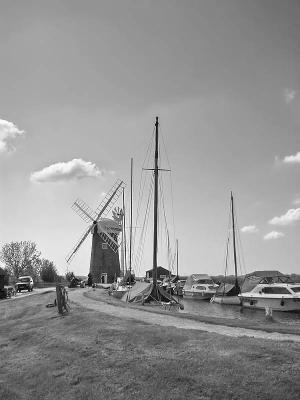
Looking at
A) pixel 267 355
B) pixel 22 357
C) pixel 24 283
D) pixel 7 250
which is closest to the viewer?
pixel 267 355

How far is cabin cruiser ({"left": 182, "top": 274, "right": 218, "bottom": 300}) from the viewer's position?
62.1m

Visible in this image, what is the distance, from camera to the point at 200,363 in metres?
12.0

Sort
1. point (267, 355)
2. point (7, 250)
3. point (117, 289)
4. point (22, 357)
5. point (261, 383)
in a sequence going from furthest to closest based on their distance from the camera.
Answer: point (7, 250), point (117, 289), point (22, 357), point (267, 355), point (261, 383)

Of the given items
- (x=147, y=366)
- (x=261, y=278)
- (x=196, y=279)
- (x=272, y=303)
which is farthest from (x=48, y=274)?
(x=147, y=366)

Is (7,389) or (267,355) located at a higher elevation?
(267,355)

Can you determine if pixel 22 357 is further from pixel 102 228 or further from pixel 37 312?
pixel 102 228

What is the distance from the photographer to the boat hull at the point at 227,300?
5100 cm

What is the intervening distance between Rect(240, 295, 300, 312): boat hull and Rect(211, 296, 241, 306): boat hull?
17.4 ft

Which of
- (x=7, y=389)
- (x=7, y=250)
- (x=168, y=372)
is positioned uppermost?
(x=7, y=250)

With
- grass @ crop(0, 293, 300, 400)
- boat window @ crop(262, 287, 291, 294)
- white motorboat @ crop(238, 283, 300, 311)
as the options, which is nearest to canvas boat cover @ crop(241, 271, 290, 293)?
white motorboat @ crop(238, 283, 300, 311)

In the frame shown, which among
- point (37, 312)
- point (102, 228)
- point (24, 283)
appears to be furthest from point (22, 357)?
point (102, 228)

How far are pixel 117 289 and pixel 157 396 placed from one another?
37.7m

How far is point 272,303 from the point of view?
41719 millimetres

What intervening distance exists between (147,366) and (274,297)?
31558 mm
